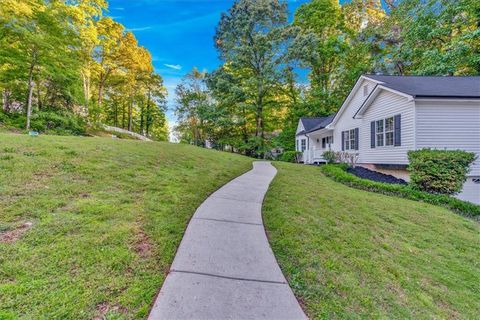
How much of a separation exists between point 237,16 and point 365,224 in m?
20.7

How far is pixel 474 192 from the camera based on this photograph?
8828 millimetres

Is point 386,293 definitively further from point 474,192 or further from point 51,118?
point 51,118

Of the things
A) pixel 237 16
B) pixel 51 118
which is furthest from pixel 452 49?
pixel 51 118

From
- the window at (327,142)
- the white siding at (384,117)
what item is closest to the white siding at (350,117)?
the white siding at (384,117)

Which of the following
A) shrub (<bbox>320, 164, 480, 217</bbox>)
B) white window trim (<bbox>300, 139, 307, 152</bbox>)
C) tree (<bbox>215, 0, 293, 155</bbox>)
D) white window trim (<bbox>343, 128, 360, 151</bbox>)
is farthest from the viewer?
white window trim (<bbox>300, 139, 307, 152</bbox>)

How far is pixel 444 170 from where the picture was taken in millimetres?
7121

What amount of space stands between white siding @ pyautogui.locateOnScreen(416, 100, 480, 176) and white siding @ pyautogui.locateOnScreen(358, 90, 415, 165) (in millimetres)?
311

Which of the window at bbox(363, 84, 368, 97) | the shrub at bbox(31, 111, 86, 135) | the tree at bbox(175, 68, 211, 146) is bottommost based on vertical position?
the shrub at bbox(31, 111, 86, 135)

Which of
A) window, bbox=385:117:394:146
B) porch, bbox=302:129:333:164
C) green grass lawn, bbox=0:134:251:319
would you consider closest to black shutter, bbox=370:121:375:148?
window, bbox=385:117:394:146

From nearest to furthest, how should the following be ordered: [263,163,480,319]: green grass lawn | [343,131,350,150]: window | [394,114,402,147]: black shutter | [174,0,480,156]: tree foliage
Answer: [263,163,480,319]: green grass lawn → [394,114,402,147]: black shutter → [343,131,350,150]: window → [174,0,480,156]: tree foliage

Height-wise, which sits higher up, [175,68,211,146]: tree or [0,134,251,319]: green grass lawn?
[175,68,211,146]: tree

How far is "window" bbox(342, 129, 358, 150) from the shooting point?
13.7 metres

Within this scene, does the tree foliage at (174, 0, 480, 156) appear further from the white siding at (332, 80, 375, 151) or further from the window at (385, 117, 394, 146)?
the window at (385, 117, 394, 146)

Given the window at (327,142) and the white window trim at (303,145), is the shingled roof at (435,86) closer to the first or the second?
the window at (327,142)
